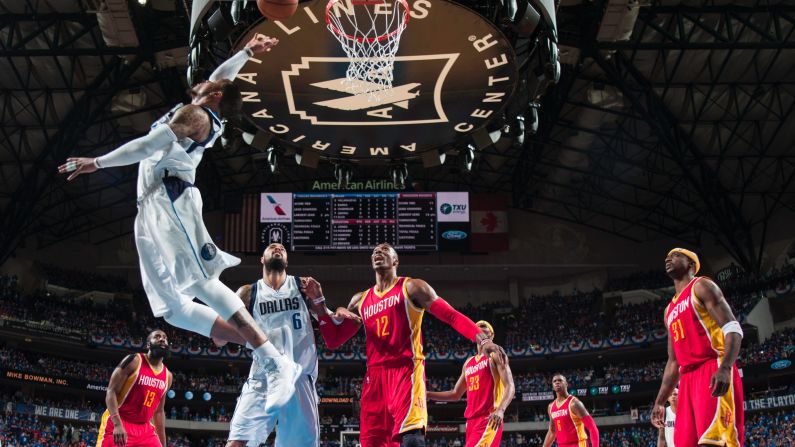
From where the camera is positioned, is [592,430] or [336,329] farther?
[592,430]

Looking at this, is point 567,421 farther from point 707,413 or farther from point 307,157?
point 307,157

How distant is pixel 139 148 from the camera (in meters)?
4.71

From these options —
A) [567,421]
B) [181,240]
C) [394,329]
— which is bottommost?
[567,421]

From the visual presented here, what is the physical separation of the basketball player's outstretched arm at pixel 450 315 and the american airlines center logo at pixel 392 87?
15.5 feet

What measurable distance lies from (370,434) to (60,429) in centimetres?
3074

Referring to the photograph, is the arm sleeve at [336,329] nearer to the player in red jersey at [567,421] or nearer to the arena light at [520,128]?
the player in red jersey at [567,421]

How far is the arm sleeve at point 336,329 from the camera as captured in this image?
22.5 ft

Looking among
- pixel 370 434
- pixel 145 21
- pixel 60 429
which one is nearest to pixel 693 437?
pixel 370 434

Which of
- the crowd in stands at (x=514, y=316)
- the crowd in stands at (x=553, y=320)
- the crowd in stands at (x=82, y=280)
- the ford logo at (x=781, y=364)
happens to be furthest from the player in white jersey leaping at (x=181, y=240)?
the crowd in stands at (x=82, y=280)

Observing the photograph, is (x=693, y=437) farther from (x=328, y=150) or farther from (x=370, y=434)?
(x=328, y=150)

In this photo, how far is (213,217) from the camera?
3934 cm

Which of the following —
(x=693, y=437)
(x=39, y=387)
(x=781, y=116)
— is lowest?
(x=693, y=437)

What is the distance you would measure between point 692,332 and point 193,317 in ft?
13.6

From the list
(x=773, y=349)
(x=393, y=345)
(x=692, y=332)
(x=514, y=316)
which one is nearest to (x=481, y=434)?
(x=393, y=345)
